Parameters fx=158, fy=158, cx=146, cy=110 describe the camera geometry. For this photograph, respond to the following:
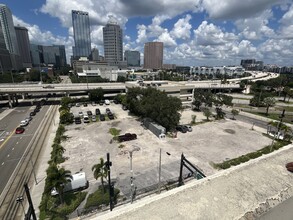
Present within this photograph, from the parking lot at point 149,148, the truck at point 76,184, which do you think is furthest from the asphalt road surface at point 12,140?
the truck at point 76,184

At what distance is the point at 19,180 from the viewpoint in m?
24.6

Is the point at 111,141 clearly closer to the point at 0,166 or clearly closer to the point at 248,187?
the point at 0,166

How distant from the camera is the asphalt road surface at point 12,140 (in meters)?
27.2

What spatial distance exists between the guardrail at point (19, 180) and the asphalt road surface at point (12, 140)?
0.81 meters

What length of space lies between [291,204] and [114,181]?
2194 cm

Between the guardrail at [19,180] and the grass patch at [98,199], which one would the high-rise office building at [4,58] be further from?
the grass patch at [98,199]

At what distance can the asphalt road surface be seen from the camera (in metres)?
27.2

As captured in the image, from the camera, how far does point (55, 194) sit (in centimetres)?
2127

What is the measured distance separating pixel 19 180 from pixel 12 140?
60.4 ft

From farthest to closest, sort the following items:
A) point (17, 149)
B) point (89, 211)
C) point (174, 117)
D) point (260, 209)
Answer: point (174, 117)
point (17, 149)
point (89, 211)
point (260, 209)

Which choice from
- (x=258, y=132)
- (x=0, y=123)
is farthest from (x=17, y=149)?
(x=258, y=132)

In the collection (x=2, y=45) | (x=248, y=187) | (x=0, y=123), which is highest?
(x=2, y=45)

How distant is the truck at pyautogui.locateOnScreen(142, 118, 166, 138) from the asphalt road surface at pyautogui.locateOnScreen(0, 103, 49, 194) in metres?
29.0

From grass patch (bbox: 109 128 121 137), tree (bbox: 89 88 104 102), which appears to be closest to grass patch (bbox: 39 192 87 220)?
grass patch (bbox: 109 128 121 137)
